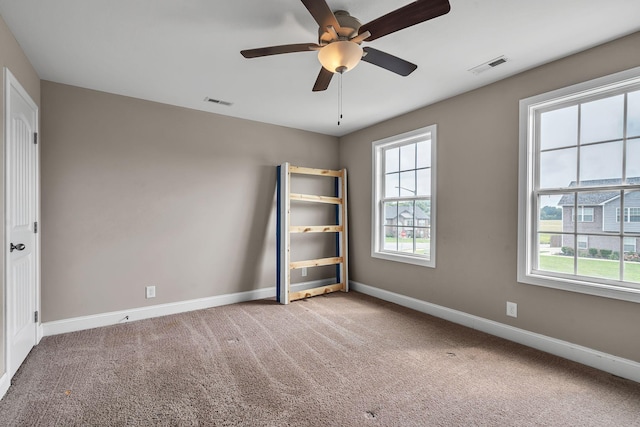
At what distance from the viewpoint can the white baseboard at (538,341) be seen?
2.26 meters

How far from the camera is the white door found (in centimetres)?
215

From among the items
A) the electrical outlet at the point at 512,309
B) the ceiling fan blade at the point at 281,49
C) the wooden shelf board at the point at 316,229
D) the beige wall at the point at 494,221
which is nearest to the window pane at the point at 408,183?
the beige wall at the point at 494,221

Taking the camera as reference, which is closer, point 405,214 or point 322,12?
point 322,12

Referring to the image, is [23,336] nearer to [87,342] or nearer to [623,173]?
[87,342]

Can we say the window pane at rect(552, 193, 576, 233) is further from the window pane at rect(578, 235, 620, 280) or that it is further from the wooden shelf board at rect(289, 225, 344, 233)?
the wooden shelf board at rect(289, 225, 344, 233)

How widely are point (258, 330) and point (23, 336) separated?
1.85 m

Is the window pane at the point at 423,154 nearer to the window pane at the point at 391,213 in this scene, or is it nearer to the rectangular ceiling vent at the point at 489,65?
the window pane at the point at 391,213

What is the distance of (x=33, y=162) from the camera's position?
8.99ft

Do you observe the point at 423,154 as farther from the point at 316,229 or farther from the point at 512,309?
the point at 512,309

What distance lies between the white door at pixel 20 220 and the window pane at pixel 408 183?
3.80 m

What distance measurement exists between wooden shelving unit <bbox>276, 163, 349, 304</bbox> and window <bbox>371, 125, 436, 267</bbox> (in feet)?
1.76

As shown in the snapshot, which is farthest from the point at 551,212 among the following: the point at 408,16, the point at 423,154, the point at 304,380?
the point at 304,380

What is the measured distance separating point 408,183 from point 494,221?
48.7 inches

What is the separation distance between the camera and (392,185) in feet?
14.1
